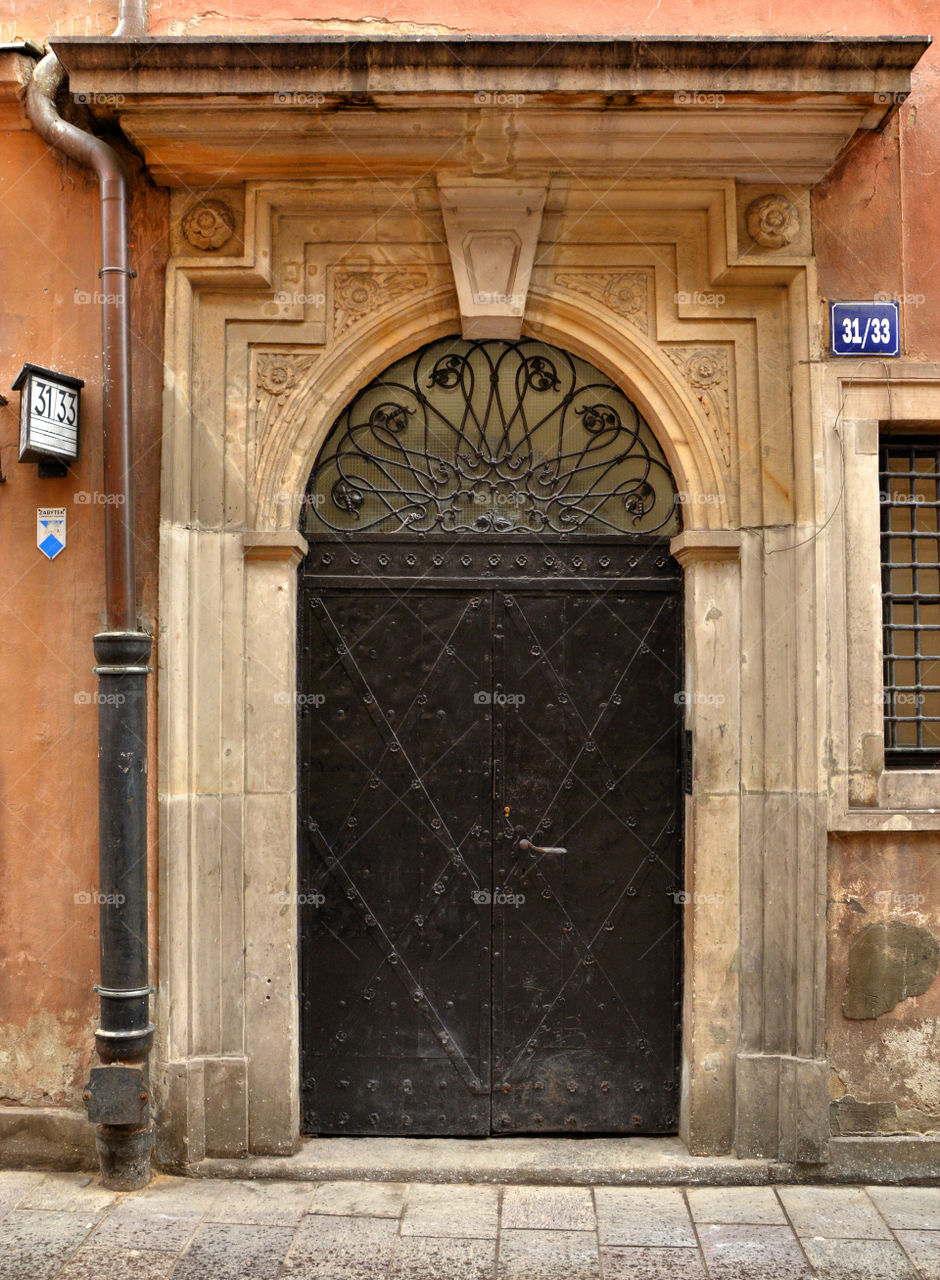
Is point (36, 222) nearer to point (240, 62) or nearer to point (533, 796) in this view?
point (240, 62)

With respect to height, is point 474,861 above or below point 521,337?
below

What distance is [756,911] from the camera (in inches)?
174

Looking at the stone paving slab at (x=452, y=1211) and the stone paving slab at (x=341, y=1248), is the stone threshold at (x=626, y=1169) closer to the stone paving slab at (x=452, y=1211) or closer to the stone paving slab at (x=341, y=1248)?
the stone paving slab at (x=452, y=1211)

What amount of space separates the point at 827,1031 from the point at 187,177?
448cm

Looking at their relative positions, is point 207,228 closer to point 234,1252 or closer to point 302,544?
point 302,544

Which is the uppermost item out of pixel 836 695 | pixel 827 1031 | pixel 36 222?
pixel 36 222

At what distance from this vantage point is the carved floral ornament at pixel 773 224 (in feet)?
14.3

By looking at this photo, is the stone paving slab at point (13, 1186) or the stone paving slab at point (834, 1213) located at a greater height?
the stone paving slab at point (13, 1186)

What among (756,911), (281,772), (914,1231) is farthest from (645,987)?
(281,772)

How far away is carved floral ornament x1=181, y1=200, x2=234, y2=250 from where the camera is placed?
4.37m

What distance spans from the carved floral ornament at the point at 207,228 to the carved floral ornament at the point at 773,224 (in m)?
2.21

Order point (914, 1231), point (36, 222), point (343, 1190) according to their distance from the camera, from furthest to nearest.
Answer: point (36, 222), point (343, 1190), point (914, 1231)

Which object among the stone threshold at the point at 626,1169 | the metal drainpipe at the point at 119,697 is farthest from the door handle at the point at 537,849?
the metal drainpipe at the point at 119,697

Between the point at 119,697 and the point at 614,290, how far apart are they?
2719mm
